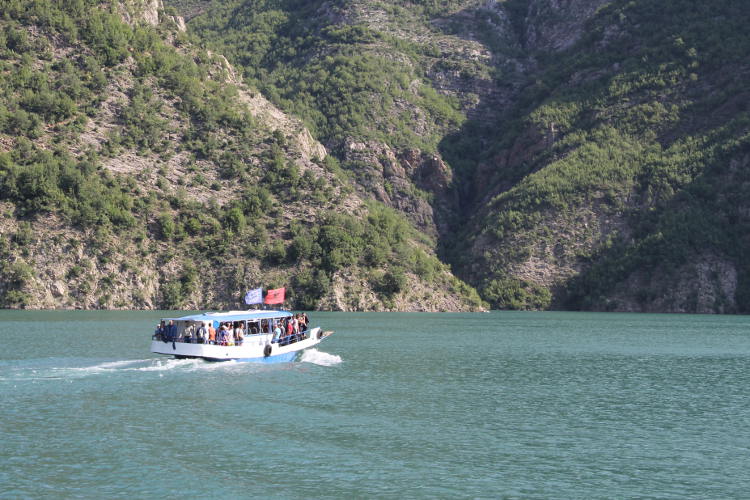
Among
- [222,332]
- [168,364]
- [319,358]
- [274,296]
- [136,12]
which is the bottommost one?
[319,358]

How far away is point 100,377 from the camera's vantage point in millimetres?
55438

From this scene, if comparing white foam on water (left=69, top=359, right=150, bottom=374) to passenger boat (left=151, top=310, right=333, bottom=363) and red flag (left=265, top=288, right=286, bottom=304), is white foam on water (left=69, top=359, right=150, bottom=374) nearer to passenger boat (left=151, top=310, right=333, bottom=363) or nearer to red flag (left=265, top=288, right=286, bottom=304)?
passenger boat (left=151, top=310, right=333, bottom=363)

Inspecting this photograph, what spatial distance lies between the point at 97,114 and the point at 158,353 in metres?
116

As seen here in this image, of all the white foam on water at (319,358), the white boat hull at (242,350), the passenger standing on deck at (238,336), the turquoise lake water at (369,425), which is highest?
the passenger standing on deck at (238,336)

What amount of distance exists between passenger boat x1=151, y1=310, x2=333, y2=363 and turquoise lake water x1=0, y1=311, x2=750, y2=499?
116 cm

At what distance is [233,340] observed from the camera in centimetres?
6731

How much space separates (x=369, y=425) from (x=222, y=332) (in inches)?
1062

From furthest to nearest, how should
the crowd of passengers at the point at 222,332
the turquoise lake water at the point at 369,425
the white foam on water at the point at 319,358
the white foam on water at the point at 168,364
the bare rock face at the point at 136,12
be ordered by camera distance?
1. the bare rock face at the point at 136,12
2. the white foam on water at the point at 319,358
3. the crowd of passengers at the point at 222,332
4. the white foam on water at the point at 168,364
5. the turquoise lake water at the point at 369,425

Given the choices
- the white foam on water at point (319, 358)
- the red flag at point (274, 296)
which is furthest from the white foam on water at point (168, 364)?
the white foam on water at point (319, 358)

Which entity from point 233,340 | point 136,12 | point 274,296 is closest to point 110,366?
point 233,340

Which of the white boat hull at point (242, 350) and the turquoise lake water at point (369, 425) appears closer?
the turquoise lake water at point (369, 425)

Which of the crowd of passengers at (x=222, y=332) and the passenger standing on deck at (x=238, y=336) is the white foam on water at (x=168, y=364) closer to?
the crowd of passengers at (x=222, y=332)

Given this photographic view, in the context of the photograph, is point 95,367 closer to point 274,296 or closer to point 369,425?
point 274,296

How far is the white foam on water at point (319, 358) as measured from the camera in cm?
6981
